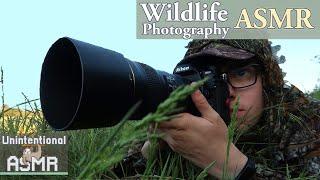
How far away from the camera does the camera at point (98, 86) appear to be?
1.04 metres

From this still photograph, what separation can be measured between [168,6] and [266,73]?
41.8 inches

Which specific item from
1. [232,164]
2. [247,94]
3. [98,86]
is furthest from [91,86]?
[247,94]

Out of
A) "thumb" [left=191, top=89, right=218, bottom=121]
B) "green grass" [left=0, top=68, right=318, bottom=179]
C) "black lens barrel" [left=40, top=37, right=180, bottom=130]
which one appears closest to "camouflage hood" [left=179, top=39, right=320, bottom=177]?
"green grass" [left=0, top=68, right=318, bottom=179]

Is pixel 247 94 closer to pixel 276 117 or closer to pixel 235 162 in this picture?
pixel 276 117

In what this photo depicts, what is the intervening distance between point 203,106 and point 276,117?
432 millimetres

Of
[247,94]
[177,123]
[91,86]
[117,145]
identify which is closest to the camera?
[117,145]

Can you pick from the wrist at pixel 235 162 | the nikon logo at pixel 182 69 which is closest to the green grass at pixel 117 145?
the wrist at pixel 235 162

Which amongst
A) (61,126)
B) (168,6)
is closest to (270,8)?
(168,6)

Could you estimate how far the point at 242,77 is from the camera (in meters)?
1.62

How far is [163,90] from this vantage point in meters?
1.27

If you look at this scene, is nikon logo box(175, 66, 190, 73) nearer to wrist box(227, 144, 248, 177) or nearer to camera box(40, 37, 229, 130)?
camera box(40, 37, 229, 130)

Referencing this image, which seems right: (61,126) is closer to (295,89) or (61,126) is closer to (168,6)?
(295,89)

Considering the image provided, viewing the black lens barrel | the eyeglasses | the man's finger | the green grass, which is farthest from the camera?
the eyeglasses

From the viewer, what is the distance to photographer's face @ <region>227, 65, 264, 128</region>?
5.13ft
